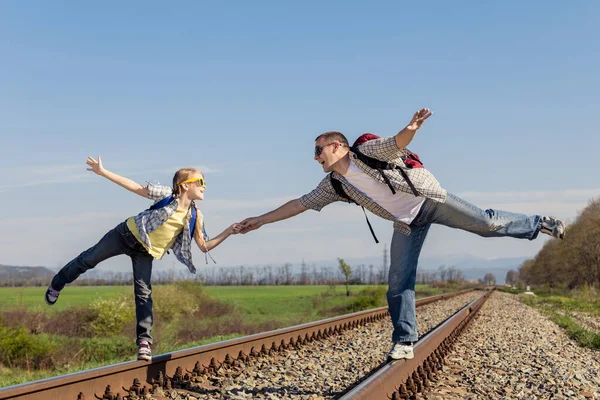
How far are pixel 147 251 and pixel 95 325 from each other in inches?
906

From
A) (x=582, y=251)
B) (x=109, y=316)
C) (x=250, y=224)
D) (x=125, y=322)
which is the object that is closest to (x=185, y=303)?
(x=125, y=322)

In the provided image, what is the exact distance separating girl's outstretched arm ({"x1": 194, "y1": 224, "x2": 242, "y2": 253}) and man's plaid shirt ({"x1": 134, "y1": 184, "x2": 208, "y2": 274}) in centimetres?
8

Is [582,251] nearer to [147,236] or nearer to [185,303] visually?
[185,303]

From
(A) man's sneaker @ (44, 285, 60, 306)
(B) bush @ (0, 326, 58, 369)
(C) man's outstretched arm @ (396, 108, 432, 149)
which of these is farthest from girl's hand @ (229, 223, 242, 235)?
(B) bush @ (0, 326, 58, 369)

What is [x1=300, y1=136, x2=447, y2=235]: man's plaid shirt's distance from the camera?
475cm

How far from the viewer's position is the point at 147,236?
5.19 metres

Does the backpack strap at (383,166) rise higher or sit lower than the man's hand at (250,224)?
higher

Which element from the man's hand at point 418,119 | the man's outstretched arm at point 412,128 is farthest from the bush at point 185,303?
the man's hand at point 418,119

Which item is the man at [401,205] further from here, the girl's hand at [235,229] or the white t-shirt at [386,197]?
the girl's hand at [235,229]

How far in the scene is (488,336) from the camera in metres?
11.2

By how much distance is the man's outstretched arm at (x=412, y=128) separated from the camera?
14.4ft

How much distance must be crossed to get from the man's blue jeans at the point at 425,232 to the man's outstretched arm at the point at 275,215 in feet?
2.70

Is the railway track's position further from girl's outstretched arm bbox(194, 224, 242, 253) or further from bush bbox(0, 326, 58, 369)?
bush bbox(0, 326, 58, 369)

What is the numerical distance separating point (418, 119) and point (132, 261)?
8.46 feet
